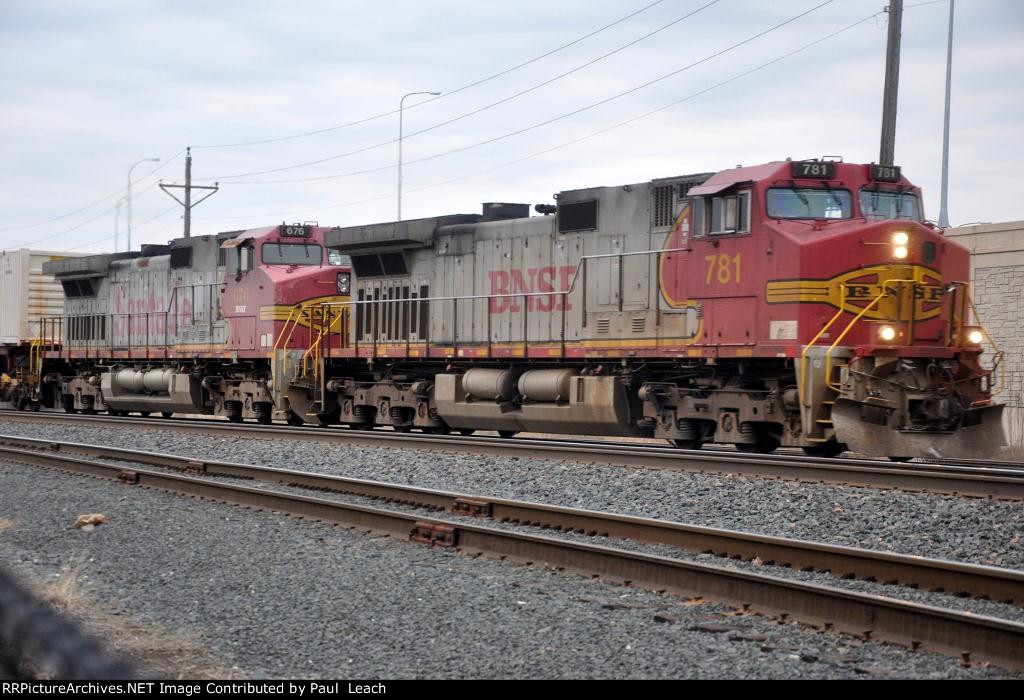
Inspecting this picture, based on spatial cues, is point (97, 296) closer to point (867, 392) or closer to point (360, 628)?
point (867, 392)

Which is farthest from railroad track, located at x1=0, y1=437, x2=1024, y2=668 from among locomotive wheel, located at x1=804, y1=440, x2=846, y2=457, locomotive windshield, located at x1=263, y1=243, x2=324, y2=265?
locomotive windshield, located at x1=263, y1=243, x2=324, y2=265

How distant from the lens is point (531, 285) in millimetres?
16516

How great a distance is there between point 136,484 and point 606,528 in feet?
19.6

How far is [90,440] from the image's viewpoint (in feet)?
58.6

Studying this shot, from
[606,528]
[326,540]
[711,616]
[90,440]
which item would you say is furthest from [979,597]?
[90,440]

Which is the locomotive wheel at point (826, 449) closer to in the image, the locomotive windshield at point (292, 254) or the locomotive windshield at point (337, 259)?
the locomotive windshield at point (337, 259)

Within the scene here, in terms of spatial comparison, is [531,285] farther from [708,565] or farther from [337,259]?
[708,565]

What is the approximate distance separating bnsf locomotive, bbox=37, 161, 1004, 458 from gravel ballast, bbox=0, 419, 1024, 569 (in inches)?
91.7

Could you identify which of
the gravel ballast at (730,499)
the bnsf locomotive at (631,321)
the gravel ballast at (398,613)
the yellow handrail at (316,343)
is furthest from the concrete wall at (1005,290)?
the gravel ballast at (398,613)

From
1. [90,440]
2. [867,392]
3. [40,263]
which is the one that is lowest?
[90,440]

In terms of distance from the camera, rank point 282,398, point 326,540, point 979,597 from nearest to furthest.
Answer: point 979,597, point 326,540, point 282,398

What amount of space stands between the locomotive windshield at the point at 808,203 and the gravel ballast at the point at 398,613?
22.3ft

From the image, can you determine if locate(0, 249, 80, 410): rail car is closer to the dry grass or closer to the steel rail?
the steel rail

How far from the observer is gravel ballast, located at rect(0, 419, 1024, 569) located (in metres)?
7.90
